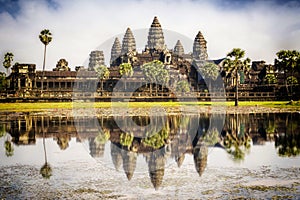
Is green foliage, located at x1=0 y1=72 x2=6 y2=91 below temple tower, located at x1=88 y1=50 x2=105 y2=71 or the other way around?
below

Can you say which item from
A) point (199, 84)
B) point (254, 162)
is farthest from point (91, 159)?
point (199, 84)

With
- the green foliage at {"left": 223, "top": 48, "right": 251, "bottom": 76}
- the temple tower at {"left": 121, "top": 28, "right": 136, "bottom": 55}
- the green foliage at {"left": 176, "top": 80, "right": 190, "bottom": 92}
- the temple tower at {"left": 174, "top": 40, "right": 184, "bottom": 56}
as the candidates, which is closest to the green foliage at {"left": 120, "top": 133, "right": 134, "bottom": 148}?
the green foliage at {"left": 223, "top": 48, "right": 251, "bottom": 76}

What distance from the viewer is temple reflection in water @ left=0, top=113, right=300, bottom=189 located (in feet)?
61.2

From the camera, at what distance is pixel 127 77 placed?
374 ft

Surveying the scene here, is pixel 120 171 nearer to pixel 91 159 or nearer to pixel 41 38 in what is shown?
pixel 91 159

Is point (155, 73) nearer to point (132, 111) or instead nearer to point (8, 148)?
point (132, 111)

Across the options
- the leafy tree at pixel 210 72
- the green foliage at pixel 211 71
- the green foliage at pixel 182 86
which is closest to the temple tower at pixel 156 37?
the leafy tree at pixel 210 72

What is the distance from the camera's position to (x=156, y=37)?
147000 millimetres

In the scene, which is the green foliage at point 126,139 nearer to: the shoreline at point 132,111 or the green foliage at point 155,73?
the shoreline at point 132,111

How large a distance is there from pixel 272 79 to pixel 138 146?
9488 centimetres

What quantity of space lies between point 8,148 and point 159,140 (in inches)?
311

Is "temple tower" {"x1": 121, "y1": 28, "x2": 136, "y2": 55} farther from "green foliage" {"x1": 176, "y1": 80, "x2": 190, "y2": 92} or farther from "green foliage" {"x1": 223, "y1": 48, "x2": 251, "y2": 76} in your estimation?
"green foliage" {"x1": 223, "y1": 48, "x2": 251, "y2": 76}

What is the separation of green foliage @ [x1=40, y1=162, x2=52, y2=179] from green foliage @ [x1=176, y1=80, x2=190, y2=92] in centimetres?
9743

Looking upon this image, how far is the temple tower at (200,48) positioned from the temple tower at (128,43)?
23187mm
